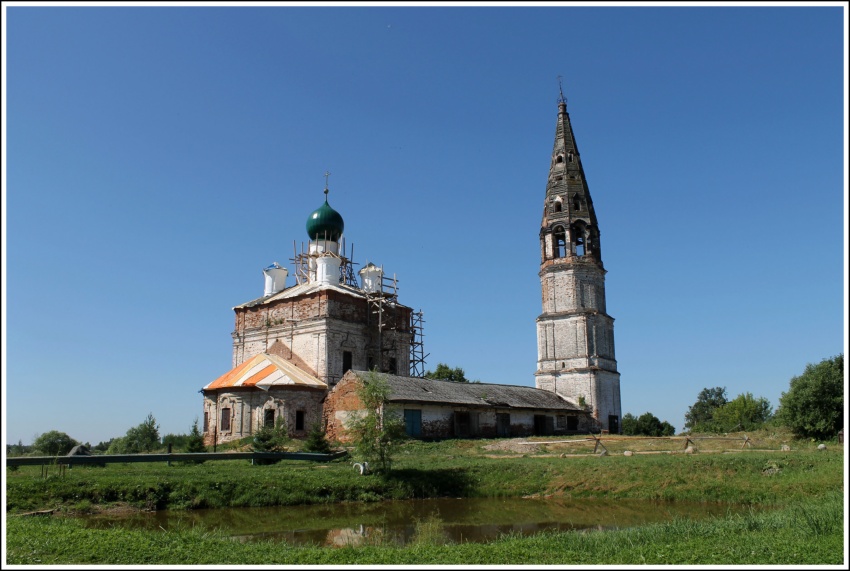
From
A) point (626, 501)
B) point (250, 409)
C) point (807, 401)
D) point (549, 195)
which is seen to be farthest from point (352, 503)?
point (549, 195)

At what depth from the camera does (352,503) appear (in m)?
19.8

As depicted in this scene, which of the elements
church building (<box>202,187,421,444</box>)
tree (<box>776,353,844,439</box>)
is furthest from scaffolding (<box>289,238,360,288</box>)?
tree (<box>776,353,844,439</box>)

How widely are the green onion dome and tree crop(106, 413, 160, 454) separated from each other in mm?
16390

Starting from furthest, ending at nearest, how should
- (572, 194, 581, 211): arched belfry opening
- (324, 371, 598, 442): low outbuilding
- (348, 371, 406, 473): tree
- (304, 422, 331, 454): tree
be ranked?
(572, 194, 581, 211): arched belfry opening < (324, 371, 598, 442): low outbuilding < (304, 422, 331, 454): tree < (348, 371, 406, 473): tree

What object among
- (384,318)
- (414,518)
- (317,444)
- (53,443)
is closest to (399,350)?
(384,318)

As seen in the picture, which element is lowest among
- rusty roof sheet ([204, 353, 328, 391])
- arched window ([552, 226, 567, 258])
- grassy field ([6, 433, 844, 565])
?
grassy field ([6, 433, 844, 565])

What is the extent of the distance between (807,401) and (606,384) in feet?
44.8

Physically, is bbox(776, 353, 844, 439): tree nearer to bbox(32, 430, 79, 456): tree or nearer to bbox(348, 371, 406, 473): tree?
bbox(348, 371, 406, 473): tree

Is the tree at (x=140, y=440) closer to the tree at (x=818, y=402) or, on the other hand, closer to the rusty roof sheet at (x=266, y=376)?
the rusty roof sheet at (x=266, y=376)

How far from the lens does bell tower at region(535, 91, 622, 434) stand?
41562 millimetres

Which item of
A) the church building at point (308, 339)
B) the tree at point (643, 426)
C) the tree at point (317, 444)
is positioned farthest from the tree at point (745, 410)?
the tree at point (317, 444)

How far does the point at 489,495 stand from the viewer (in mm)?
21031

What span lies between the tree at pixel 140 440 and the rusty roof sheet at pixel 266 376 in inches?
158

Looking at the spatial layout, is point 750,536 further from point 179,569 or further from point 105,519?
point 105,519
